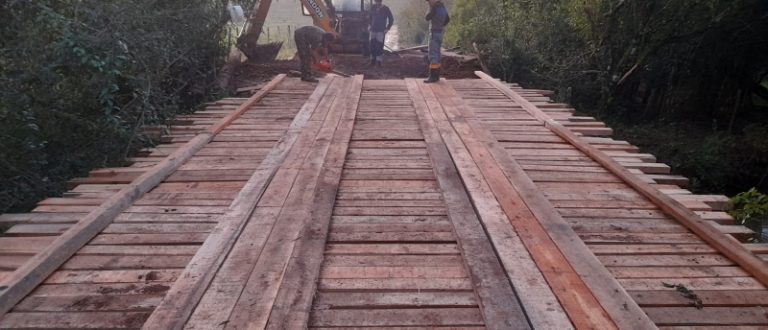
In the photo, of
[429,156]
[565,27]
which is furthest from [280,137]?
[565,27]

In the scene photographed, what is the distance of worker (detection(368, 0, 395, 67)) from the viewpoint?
12252 millimetres

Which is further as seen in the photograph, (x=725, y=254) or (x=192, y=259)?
(x=725, y=254)

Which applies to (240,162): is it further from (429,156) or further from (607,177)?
(607,177)

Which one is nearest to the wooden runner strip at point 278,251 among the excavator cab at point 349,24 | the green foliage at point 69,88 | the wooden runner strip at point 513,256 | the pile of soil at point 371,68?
the wooden runner strip at point 513,256

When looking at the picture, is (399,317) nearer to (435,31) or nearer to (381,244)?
(381,244)

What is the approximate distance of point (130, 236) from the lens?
8.96 feet

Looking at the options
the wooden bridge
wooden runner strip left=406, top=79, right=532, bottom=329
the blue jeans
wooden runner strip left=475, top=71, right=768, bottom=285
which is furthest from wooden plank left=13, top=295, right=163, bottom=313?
the blue jeans

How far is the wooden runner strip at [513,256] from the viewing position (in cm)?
202

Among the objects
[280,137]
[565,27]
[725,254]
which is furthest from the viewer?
[565,27]

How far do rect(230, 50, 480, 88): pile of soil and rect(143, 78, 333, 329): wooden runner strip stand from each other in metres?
5.48

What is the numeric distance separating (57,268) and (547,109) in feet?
16.4

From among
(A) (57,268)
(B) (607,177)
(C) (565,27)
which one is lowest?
(A) (57,268)

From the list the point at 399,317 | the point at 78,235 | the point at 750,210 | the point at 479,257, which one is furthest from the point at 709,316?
the point at 750,210

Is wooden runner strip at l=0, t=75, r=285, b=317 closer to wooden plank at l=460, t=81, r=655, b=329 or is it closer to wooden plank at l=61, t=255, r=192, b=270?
wooden plank at l=61, t=255, r=192, b=270
